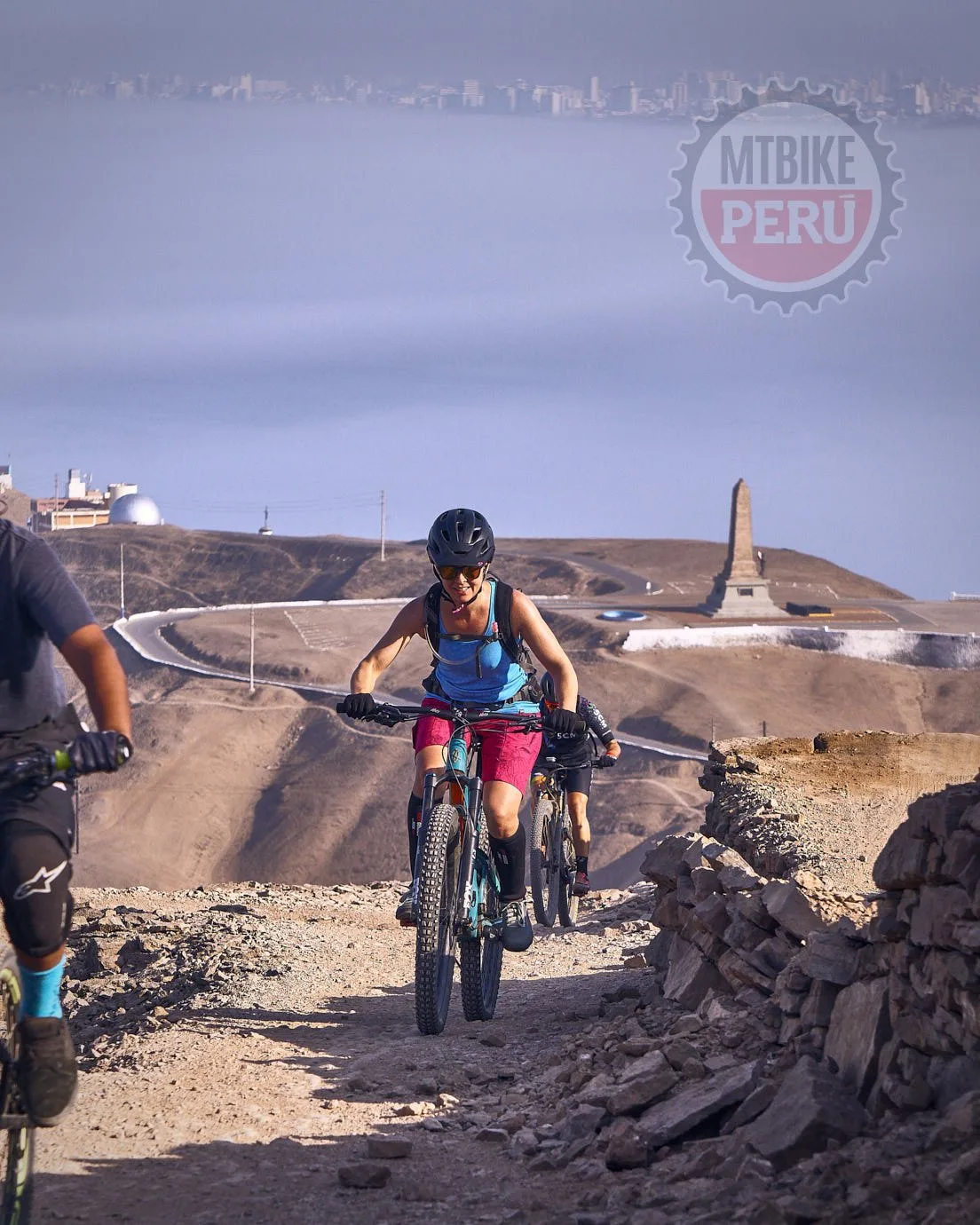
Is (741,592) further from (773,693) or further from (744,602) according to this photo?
(773,693)

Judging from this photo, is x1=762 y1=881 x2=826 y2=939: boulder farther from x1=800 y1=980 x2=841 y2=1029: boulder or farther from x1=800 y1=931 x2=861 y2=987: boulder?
x1=800 y1=980 x2=841 y2=1029: boulder

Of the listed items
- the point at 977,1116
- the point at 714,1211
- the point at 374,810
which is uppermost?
the point at 977,1116

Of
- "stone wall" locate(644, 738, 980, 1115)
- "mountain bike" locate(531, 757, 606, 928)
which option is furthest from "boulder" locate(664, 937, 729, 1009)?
"mountain bike" locate(531, 757, 606, 928)

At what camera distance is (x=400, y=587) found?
112m

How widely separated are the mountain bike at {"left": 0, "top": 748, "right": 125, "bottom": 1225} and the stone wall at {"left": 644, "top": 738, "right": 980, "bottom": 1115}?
2827mm

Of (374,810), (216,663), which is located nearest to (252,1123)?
(374,810)

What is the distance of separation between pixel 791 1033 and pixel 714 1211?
154 centimetres

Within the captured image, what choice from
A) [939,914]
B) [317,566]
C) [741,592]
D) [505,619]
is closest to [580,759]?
[505,619]

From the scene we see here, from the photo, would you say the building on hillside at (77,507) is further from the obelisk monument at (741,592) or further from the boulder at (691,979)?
the boulder at (691,979)

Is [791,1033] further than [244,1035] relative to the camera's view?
No

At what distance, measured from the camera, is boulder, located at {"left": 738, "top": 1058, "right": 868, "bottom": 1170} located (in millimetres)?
5070

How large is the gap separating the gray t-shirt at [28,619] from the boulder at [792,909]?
12.5 ft

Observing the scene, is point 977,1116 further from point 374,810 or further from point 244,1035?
point 374,810

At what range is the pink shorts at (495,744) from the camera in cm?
787
